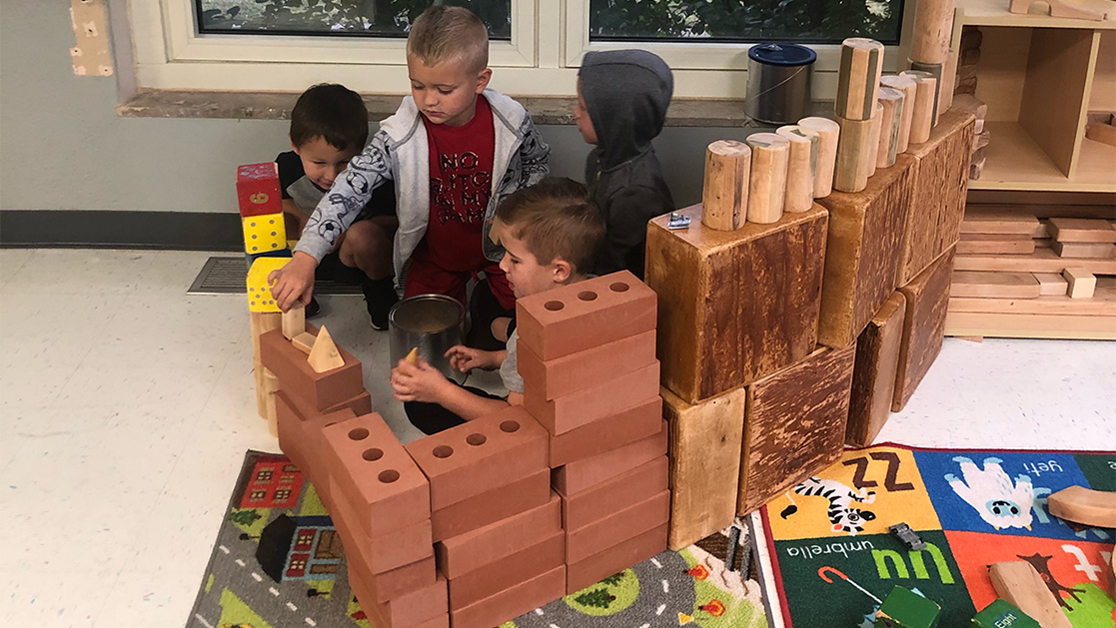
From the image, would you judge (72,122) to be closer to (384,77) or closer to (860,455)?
(384,77)

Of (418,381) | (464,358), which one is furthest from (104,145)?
(418,381)

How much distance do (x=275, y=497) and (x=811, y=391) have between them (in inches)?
39.4

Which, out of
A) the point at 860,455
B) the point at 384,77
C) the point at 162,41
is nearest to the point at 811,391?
the point at 860,455

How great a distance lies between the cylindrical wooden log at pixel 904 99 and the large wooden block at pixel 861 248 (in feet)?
0.10

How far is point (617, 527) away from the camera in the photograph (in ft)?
5.68

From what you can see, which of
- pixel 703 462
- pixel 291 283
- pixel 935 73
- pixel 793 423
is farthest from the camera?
pixel 935 73

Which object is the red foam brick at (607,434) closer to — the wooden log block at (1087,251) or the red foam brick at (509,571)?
the red foam brick at (509,571)

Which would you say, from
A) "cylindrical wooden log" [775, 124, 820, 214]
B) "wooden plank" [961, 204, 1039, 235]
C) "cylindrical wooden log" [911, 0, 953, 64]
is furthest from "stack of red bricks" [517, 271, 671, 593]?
"wooden plank" [961, 204, 1039, 235]

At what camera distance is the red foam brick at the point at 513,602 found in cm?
162

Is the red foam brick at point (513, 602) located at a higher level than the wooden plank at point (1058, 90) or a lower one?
lower

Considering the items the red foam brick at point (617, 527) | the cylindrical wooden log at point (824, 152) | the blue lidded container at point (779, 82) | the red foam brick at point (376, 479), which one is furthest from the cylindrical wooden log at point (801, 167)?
the blue lidded container at point (779, 82)

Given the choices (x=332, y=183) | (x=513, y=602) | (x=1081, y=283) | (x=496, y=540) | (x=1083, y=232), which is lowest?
(x=513, y=602)

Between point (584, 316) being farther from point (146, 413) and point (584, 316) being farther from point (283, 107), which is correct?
point (283, 107)

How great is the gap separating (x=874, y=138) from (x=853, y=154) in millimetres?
72
